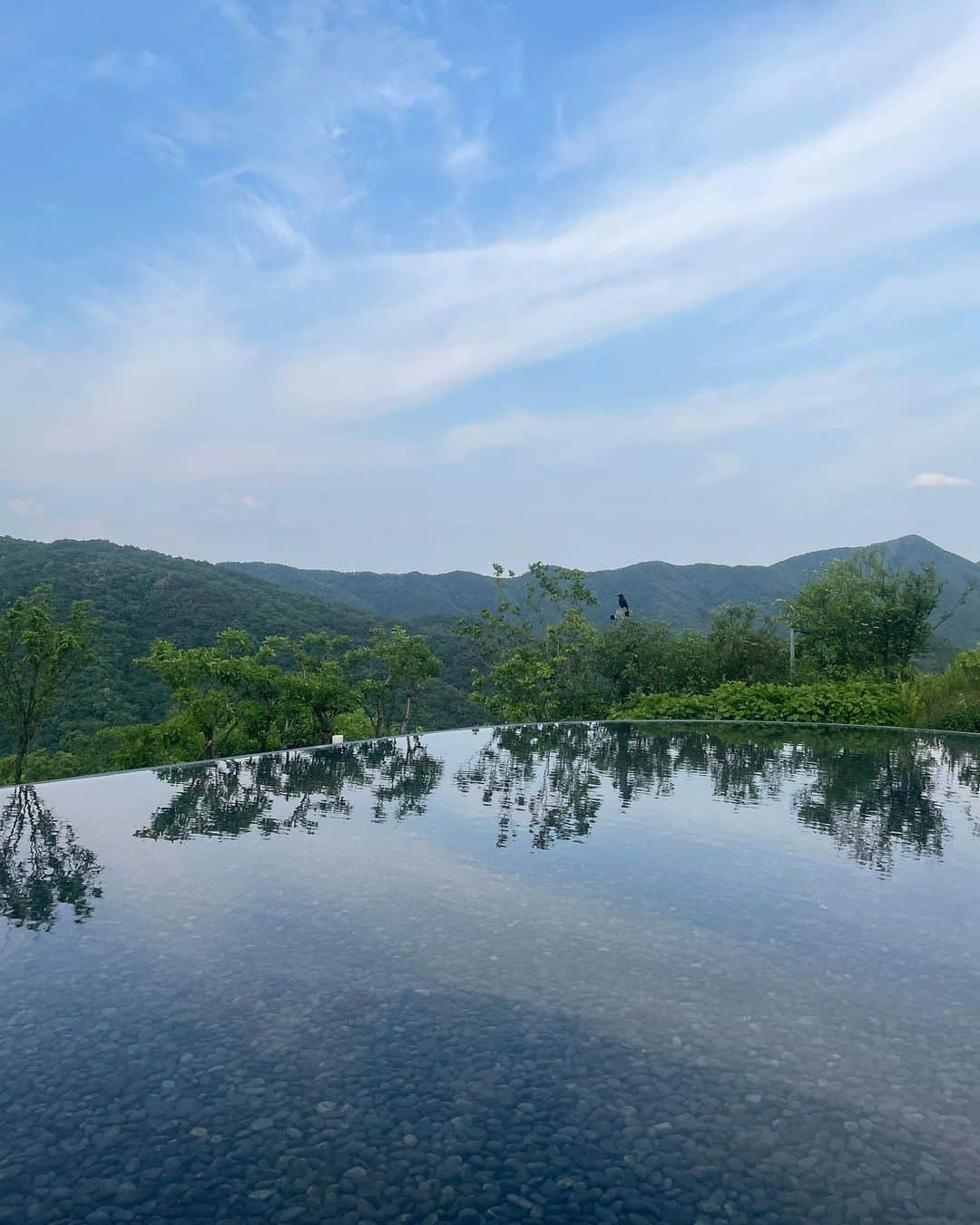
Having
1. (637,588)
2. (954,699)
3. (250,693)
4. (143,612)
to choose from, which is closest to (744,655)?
(954,699)

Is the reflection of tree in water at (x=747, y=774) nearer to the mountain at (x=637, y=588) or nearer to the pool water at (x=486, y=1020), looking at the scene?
the pool water at (x=486, y=1020)

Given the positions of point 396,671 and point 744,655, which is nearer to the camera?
point 396,671

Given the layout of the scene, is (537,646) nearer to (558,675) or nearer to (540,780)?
(558,675)

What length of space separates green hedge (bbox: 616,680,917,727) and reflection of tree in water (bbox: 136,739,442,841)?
550cm

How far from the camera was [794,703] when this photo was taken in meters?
14.3

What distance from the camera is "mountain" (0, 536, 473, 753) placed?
19578 mm

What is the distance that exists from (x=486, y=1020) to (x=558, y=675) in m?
13.1

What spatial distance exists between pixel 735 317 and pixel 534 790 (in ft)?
43.0

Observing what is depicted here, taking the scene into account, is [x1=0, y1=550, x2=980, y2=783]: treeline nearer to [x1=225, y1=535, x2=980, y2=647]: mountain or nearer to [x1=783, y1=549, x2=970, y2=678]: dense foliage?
[x1=783, y1=549, x2=970, y2=678]: dense foliage

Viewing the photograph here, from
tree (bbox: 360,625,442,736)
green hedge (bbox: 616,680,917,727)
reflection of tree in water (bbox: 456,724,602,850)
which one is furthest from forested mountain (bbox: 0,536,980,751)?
reflection of tree in water (bbox: 456,724,602,850)

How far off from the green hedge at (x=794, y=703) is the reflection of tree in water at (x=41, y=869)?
1037cm

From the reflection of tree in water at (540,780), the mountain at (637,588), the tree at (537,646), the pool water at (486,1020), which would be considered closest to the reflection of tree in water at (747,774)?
the reflection of tree in water at (540,780)

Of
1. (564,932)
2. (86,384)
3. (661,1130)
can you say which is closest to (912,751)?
(564,932)

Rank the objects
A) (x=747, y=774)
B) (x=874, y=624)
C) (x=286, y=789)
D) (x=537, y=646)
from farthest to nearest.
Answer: (x=537, y=646) < (x=874, y=624) < (x=747, y=774) < (x=286, y=789)
